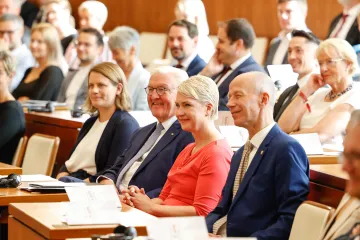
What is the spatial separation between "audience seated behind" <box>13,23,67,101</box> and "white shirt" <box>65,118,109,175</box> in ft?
9.93

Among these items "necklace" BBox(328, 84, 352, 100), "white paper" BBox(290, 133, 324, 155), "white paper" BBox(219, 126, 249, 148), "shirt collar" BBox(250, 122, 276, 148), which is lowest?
"white paper" BBox(219, 126, 249, 148)

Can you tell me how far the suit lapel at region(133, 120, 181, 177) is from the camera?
5039mm

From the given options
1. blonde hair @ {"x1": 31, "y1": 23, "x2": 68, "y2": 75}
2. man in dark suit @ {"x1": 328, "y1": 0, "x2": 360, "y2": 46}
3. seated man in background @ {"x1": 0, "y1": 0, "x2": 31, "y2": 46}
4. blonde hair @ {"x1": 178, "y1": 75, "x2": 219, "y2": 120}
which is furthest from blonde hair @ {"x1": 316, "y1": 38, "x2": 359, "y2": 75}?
seated man in background @ {"x1": 0, "y1": 0, "x2": 31, "y2": 46}

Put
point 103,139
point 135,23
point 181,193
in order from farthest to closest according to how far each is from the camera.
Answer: point 135,23 < point 103,139 < point 181,193

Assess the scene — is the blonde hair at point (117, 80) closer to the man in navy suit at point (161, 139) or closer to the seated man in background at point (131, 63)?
the man in navy suit at point (161, 139)

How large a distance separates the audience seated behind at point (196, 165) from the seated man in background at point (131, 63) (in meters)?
3.02

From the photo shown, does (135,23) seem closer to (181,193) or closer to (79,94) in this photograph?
(79,94)

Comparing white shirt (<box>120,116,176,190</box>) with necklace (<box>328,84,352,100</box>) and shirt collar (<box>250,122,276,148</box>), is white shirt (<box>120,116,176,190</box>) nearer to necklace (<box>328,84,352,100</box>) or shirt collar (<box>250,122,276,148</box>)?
shirt collar (<box>250,122,276,148</box>)

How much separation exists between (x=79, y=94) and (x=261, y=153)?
15.0 ft

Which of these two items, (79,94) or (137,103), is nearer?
(137,103)

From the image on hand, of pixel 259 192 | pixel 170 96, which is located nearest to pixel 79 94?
pixel 170 96

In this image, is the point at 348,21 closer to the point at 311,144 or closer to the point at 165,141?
the point at 311,144

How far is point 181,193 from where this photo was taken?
4.54m

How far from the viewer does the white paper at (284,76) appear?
22.3 ft
